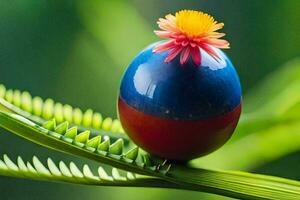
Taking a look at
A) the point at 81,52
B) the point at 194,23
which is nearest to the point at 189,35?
the point at 194,23

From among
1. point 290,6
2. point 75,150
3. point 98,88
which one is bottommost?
point 75,150

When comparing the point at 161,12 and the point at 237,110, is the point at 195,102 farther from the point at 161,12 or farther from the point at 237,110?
the point at 161,12

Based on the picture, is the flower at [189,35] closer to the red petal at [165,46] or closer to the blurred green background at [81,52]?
the red petal at [165,46]

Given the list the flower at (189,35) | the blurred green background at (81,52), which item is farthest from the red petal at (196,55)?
the blurred green background at (81,52)

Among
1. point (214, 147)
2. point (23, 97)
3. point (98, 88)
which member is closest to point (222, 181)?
point (214, 147)

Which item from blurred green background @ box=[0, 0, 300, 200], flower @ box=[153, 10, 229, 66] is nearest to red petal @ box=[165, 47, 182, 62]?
flower @ box=[153, 10, 229, 66]

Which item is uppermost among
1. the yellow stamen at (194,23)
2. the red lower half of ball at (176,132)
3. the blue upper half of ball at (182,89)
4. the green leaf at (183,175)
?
the yellow stamen at (194,23)
